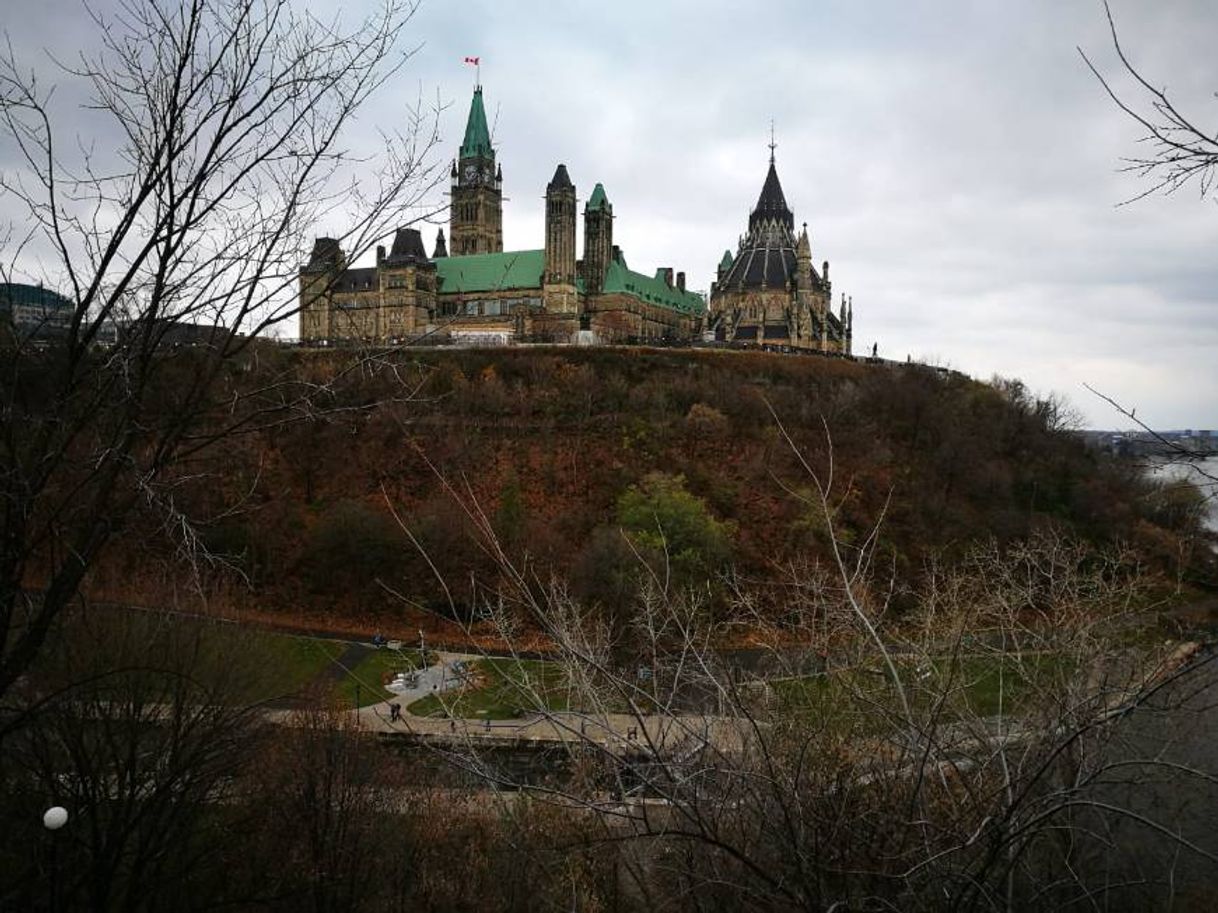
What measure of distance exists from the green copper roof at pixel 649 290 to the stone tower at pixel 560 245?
4.14m

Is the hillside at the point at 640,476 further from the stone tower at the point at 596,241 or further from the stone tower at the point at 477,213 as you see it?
the stone tower at the point at 477,213

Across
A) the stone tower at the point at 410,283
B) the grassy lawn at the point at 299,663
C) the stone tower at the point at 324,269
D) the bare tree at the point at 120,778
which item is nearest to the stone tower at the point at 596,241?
the stone tower at the point at 410,283

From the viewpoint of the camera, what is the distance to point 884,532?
3266cm

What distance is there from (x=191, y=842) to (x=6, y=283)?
9.48m

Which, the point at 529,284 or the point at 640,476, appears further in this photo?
the point at 529,284

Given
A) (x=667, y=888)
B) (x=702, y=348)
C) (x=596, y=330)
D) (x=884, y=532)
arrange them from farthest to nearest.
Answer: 1. (x=596, y=330)
2. (x=702, y=348)
3. (x=884, y=532)
4. (x=667, y=888)

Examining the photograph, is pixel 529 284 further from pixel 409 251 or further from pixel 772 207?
pixel 772 207

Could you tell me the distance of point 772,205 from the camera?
2272 inches

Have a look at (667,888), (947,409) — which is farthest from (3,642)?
(947,409)

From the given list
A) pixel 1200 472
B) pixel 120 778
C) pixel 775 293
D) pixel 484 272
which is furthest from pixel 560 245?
pixel 1200 472

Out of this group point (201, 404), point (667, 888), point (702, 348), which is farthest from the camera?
point (702, 348)

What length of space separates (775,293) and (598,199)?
1497 centimetres

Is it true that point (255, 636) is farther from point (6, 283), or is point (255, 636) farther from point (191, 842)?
point (6, 283)

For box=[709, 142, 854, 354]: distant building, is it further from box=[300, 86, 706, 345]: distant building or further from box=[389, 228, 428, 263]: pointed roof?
box=[389, 228, 428, 263]: pointed roof
